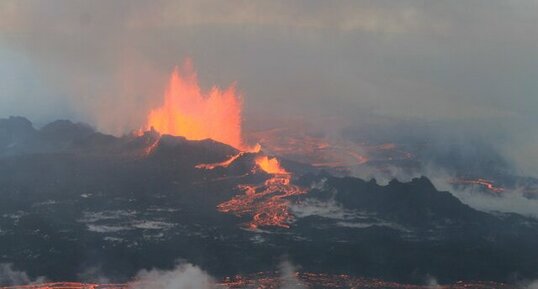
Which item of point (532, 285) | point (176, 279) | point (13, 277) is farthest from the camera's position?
point (532, 285)

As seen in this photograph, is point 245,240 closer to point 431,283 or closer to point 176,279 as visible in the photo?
point 176,279

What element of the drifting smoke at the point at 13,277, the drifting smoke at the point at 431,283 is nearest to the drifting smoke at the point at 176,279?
the drifting smoke at the point at 13,277

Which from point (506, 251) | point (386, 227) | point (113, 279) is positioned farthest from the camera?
point (386, 227)

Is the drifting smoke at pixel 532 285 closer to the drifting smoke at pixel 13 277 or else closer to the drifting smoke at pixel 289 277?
the drifting smoke at pixel 289 277

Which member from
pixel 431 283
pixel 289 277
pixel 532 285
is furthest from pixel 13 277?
pixel 532 285

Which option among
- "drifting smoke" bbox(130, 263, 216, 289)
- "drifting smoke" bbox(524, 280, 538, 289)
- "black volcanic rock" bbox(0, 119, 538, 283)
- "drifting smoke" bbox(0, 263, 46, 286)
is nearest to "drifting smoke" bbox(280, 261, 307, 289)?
"black volcanic rock" bbox(0, 119, 538, 283)

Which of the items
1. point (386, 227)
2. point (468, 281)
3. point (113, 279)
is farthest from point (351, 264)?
point (113, 279)

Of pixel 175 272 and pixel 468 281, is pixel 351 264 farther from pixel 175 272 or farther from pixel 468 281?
pixel 175 272

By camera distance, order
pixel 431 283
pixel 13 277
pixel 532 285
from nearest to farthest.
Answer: pixel 13 277
pixel 431 283
pixel 532 285
